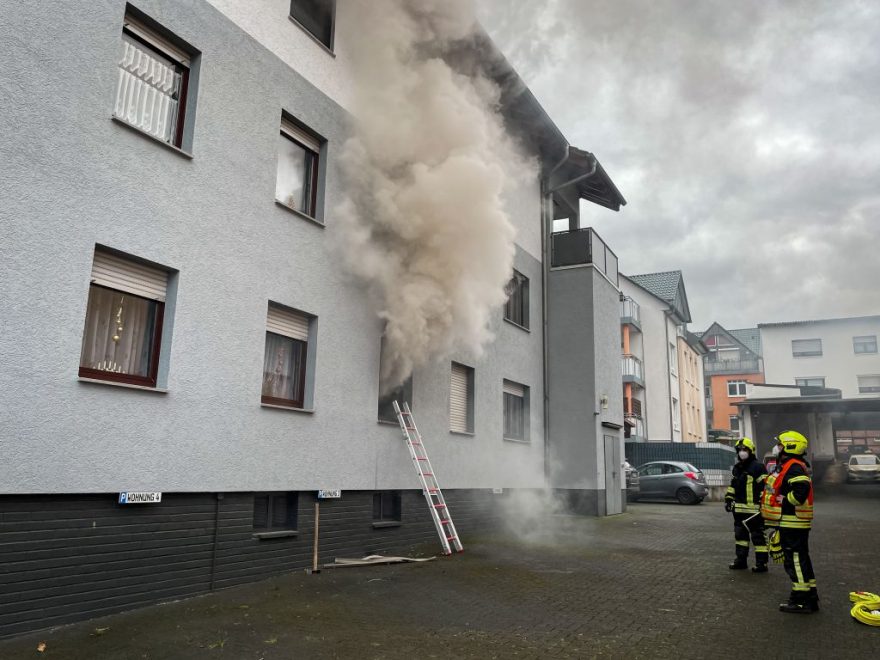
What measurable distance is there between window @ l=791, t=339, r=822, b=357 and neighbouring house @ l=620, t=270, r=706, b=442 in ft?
28.3

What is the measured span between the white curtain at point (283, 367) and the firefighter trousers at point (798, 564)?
5.60 meters

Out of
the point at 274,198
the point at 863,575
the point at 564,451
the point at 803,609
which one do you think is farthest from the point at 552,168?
the point at 803,609

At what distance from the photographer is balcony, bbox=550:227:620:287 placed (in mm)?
16156

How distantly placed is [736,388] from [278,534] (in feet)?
185

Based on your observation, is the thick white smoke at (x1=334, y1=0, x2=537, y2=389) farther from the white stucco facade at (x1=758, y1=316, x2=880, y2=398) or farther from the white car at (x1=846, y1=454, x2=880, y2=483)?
the white stucco facade at (x1=758, y1=316, x2=880, y2=398)

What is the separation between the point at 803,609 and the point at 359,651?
159 inches

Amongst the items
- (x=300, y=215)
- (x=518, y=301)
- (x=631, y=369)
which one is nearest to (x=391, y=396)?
(x=300, y=215)

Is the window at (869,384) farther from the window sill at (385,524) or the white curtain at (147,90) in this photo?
the white curtain at (147,90)

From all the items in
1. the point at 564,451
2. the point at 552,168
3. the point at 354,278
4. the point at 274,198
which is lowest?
the point at 564,451

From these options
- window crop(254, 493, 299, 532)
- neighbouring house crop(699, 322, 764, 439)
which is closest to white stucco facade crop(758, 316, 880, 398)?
neighbouring house crop(699, 322, 764, 439)

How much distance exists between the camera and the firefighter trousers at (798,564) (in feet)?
19.8

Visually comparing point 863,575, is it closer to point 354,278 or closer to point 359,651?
point 359,651

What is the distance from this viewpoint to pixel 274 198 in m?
8.07

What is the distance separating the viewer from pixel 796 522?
619 cm
